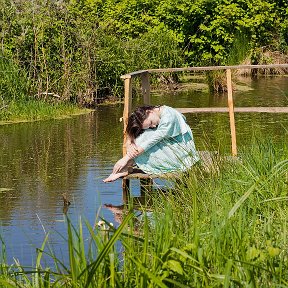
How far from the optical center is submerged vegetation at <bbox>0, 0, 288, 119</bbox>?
1797 cm

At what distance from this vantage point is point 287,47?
27.0 metres

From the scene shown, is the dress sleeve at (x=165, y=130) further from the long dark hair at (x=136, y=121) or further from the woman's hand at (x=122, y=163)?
the woman's hand at (x=122, y=163)

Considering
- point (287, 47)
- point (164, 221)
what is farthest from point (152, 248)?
point (287, 47)

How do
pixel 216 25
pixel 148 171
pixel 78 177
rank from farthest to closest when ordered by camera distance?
pixel 216 25, pixel 78 177, pixel 148 171

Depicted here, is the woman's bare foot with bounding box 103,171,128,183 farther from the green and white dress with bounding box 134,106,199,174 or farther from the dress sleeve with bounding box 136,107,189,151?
the dress sleeve with bounding box 136,107,189,151

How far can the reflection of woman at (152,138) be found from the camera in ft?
30.8

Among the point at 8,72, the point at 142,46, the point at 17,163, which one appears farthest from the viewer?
the point at 142,46

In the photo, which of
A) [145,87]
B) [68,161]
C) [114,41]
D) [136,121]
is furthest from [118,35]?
[136,121]

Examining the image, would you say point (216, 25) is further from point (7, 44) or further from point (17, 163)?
point (17, 163)

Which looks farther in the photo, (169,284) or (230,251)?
(230,251)

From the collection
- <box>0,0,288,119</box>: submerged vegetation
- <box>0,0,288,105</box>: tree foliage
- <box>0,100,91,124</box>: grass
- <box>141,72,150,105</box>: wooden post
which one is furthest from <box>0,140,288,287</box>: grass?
<box>0,0,288,105</box>: tree foliage

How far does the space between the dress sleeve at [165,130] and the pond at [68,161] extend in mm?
332

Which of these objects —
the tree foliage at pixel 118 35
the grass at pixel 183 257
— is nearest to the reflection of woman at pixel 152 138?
the grass at pixel 183 257

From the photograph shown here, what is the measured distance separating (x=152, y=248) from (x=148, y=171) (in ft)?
15.4
